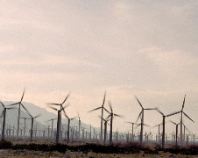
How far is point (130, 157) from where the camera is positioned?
53.9 metres

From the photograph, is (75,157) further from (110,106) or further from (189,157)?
(110,106)

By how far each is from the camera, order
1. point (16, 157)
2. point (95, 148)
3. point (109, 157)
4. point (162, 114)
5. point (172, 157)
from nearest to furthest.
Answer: point (16, 157), point (109, 157), point (172, 157), point (95, 148), point (162, 114)

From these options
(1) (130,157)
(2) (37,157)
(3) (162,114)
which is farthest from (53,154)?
(3) (162,114)

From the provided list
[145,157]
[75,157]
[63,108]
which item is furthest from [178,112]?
[75,157]

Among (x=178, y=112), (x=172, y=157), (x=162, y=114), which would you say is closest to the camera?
(x=172, y=157)

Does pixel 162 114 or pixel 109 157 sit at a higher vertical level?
pixel 162 114

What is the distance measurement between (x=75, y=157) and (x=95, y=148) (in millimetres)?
16228

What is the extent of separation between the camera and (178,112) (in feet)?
367

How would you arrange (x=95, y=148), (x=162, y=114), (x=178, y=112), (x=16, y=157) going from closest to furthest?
(x=16, y=157) < (x=95, y=148) < (x=162, y=114) < (x=178, y=112)

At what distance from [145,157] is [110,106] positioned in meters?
59.1

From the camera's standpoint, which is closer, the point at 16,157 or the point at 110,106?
the point at 16,157

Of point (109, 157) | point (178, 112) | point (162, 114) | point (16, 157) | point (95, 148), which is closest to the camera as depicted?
point (16, 157)

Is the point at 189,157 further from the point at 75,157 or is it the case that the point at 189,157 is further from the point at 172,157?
the point at 75,157

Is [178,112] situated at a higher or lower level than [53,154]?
higher
